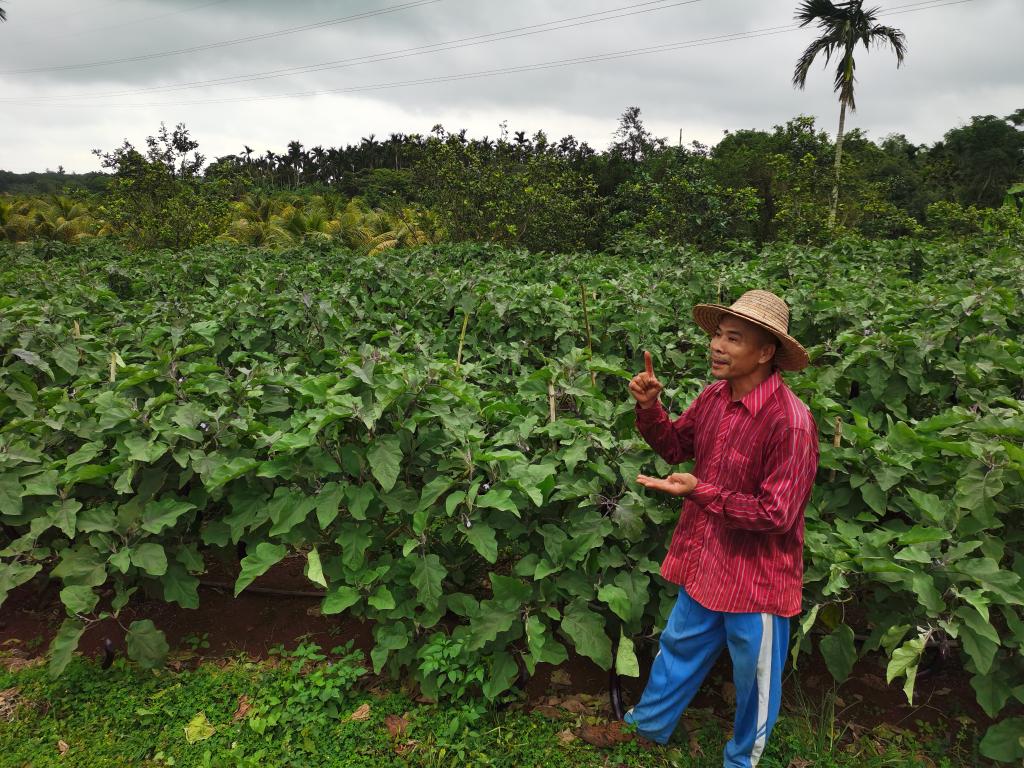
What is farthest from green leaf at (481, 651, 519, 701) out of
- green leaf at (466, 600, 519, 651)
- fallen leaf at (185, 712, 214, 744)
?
fallen leaf at (185, 712, 214, 744)

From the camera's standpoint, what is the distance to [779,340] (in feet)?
6.55

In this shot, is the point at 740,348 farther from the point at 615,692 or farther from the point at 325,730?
the point at 325,730

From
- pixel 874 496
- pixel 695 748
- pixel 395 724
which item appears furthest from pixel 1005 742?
pixel 395 724

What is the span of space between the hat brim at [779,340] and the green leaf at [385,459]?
115cm

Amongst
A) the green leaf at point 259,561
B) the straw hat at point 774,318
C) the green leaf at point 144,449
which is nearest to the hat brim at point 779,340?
the straw hat at point 774,318

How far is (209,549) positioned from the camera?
3.08 meters

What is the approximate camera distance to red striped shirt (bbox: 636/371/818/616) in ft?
6.07

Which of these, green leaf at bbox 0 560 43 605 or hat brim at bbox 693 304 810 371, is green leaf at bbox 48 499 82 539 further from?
hat brim at bbox 693 304 810 371

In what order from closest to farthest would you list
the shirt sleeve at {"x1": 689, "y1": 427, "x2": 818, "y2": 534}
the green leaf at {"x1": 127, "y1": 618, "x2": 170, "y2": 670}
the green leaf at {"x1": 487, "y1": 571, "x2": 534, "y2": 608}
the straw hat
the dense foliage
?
1. the shirt sleeve at {"x1": 689, "y1": 427, "x2": 818, "y2": 534}
2. the straw hat
3. the green leaf at {"x1": 487, "y1": 571, "x2": 534, "y2": 608}
4. the green leaf at {"x1": 127, "y1": 618, "x2": 170, "y2": 670}
5. the dense foliage

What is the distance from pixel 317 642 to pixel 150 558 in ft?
2.61

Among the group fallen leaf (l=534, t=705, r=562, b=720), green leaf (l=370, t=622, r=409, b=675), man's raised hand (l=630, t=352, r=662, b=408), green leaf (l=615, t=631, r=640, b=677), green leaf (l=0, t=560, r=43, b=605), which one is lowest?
fallen leaf (l=534, t=705, r=562, b=720)

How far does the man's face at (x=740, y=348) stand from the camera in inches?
78.6

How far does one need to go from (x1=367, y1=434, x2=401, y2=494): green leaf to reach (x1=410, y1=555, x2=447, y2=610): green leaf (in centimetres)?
30

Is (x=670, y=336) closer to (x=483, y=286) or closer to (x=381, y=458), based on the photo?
(x=483, y=286)
